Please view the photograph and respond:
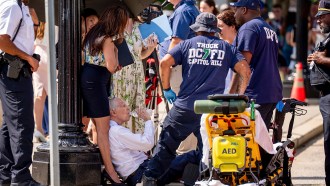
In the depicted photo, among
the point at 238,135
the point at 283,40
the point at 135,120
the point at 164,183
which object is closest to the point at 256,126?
the point at 238,135

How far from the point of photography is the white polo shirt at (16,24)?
9.36 meters

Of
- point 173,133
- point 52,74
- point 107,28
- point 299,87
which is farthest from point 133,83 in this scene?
point 299,87

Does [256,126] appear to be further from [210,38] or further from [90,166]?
[90,166]

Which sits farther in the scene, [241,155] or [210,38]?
[210,38]

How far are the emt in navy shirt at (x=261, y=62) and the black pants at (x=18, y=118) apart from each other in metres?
2.00

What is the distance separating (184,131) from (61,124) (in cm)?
125

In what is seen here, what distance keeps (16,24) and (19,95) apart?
0.65m

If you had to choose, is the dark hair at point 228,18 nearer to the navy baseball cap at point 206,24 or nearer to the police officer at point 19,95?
the navy baseball cap at point 206,24

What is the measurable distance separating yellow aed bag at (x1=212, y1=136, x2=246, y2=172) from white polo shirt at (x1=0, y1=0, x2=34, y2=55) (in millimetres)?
2118

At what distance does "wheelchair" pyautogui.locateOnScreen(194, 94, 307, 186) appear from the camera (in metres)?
8.60

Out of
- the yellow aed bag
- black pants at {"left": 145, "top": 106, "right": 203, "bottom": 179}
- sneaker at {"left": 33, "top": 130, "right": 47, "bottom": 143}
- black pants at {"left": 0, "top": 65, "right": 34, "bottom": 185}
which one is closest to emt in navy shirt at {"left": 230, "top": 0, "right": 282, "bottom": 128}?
black pants at {"left": 145, "top": 106, "right": 203, "bottom": 179}

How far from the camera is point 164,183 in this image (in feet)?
33.3

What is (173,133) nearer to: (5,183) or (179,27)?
(5,183)

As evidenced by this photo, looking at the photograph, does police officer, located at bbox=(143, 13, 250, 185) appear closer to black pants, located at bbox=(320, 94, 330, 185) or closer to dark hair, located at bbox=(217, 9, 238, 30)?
black pants, located at bbox=(320, 94, 330, 185)
